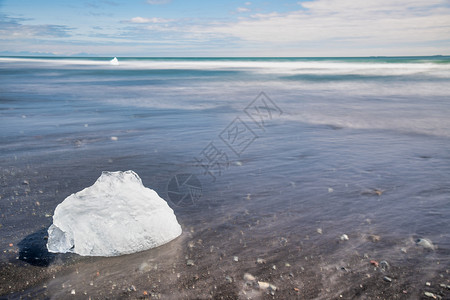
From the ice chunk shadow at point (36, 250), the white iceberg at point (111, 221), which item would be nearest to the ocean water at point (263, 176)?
the ice chunk shadow at point (36, 250)

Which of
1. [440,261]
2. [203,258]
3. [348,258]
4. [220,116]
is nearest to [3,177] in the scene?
[203,258]

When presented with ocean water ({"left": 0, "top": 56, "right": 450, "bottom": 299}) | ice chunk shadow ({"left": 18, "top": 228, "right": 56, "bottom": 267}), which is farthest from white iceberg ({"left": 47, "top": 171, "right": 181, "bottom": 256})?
ocean water ({"left": 0, "top": 56, "right": 450, "bottom": 299})

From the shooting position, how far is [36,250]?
2.90 meters

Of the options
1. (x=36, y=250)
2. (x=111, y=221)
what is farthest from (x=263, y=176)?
(x=36, y=250)

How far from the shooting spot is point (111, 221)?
2.96 m

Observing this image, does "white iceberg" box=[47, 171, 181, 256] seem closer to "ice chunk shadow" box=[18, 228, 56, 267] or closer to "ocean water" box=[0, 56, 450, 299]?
"ice chunk shadow" box=[18, 228, 56, 267]

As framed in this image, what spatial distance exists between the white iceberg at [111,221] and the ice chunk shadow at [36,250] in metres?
0.07

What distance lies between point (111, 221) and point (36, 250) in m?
0.63

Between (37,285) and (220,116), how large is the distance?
7920 mm

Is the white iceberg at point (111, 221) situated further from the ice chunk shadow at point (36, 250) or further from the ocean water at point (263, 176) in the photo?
the ocean water at point (263, 176)

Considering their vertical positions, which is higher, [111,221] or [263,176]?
Result: [111,221]

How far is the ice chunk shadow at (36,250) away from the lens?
9.03 feet

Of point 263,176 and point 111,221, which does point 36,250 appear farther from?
point 263,176

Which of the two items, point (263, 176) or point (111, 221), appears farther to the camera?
point (263, 176)
